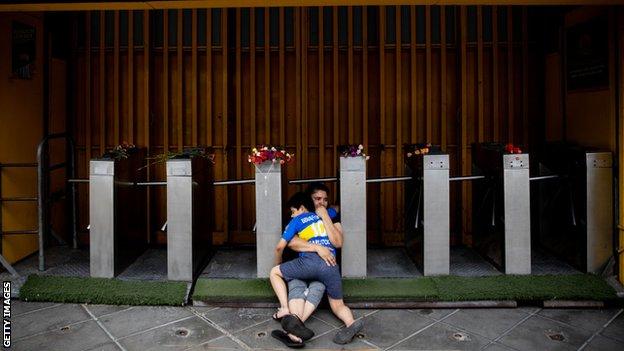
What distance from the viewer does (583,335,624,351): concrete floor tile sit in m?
4.62

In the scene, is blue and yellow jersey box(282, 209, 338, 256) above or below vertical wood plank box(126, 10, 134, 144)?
below

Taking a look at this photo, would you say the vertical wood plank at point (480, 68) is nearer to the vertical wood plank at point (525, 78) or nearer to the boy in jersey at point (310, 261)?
the vertical wood plank at point (525, 78)

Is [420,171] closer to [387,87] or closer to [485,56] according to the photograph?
[387,87]

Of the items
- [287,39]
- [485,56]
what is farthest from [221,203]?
[485,56]

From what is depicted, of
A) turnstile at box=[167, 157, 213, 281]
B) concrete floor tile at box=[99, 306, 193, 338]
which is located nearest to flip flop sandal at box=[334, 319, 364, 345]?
concrete floor tile at box=[99, 306, 193, 338]

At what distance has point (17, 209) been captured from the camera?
6.74 meters

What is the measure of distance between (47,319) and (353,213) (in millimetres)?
3289

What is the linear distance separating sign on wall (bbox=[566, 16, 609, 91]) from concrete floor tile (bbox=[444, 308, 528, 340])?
2834 mm

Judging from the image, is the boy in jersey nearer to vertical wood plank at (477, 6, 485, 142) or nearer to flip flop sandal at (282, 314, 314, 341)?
flip flop sandal at (282, 314, 314, 341)

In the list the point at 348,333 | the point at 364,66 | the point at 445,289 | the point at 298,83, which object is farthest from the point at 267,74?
the point at 348,333

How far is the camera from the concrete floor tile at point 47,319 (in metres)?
5.03

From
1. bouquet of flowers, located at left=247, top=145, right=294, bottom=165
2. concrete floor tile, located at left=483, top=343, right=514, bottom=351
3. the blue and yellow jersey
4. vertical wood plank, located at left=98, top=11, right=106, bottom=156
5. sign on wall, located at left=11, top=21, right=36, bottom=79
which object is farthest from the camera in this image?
vertical wood plank, located at left=98, top=11, right=106, bottom=156

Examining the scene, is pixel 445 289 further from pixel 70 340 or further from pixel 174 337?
pixel 70 340

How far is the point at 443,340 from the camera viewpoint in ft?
15.7
